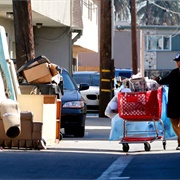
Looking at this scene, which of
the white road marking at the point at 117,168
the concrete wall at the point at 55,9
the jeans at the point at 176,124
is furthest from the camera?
the concrete wall at the point at 55,9

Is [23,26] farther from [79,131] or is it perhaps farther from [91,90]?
[91,90]

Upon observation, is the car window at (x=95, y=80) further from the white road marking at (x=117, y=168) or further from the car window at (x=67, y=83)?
the white road marking at (x=117, y=168)

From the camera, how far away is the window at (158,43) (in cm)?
7206

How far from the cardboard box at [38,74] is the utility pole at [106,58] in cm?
1150

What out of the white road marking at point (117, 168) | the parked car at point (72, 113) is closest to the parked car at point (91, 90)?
the parked car at point (72, 113)

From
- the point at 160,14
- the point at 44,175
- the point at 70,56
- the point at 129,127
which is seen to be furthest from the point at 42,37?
the point at 160,14

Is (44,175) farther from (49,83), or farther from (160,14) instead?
(160,14)

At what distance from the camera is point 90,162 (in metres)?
13.2

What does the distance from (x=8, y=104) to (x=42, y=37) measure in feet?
65.7

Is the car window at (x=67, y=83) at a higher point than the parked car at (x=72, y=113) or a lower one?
higher

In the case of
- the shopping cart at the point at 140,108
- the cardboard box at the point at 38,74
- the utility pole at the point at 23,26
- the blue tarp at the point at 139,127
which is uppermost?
the utility pole at the point at 23,26

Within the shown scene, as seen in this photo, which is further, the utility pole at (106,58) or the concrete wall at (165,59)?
the concrete wall at (165,59)

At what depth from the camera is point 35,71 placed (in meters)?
17.5

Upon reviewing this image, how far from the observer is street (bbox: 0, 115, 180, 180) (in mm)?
11344
